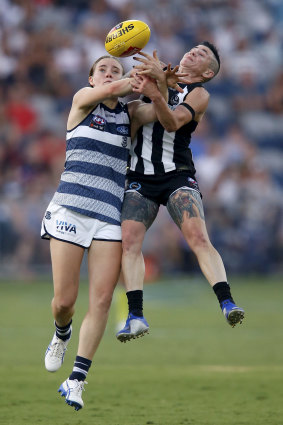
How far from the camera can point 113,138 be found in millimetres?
6129

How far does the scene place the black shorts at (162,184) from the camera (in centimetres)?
623

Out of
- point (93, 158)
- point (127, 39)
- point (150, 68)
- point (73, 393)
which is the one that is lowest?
point (73, 393)

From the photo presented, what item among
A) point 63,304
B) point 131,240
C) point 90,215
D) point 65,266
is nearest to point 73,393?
point 63,304

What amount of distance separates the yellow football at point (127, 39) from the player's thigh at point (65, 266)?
145 centimetres

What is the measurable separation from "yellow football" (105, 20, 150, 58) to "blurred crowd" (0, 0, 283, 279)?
31.2ft

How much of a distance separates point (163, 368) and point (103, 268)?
3.25 meters

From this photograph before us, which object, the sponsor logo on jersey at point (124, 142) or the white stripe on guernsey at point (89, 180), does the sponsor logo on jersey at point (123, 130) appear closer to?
the sponsor logo on jersey at point (124, 142)

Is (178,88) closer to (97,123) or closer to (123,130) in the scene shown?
(123,130)

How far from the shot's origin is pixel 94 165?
609cm

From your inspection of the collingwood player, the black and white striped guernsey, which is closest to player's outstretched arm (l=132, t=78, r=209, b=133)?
the collingwood player

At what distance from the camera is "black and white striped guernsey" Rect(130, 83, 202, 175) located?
6273 millimetres

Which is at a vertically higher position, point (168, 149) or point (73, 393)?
point (168, 149)

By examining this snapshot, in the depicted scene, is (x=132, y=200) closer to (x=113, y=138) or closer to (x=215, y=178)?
(x=113, y=138)

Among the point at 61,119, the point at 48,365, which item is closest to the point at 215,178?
the point at 61,119
